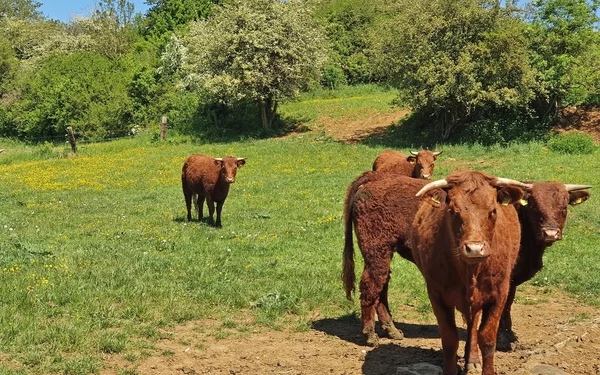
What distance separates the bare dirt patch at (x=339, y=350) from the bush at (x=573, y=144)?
1899 cm

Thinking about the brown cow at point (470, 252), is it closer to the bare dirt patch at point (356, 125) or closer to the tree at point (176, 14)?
the bare dirt patch at point (356, 125)

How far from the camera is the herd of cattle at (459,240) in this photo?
5012mm

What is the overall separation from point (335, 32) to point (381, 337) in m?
54.3

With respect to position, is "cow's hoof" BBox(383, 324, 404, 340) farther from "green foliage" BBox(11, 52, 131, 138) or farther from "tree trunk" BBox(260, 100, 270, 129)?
"green foliage" BBox(11, 52, 131, 138)

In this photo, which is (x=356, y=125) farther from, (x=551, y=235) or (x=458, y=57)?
(x=551, y=235)

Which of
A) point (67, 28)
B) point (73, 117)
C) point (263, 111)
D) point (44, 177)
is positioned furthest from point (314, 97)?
point (67, 28)

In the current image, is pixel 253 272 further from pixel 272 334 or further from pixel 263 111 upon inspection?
pixel 263 111

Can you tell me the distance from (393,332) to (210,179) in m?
8.99

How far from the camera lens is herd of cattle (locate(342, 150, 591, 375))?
16.4 feet

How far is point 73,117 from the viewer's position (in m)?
43.7

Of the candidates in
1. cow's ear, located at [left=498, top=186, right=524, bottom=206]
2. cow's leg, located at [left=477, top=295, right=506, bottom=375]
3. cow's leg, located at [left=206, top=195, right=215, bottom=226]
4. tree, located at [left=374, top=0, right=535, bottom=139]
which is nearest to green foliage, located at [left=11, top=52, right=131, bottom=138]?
tree, located at [left=374, top=0, right=535, bottom=139]

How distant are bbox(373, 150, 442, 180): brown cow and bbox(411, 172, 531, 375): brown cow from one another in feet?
30.6

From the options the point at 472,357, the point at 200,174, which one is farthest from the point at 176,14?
the point at 472,357

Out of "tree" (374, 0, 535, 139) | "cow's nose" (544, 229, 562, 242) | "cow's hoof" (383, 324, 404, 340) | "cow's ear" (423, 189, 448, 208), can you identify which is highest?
"tree" (374, 0, 535, 139)
